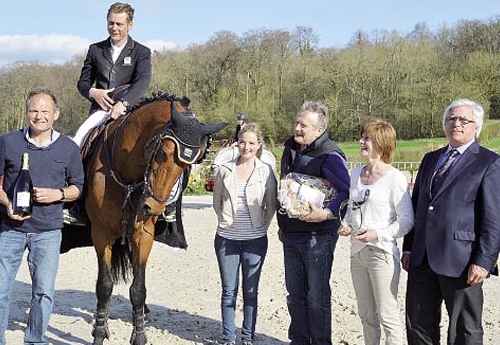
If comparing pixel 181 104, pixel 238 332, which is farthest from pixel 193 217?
pixel 181 104

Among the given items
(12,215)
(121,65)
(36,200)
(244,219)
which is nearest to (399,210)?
(244,219)

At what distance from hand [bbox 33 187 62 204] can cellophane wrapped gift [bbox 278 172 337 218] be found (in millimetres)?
1670

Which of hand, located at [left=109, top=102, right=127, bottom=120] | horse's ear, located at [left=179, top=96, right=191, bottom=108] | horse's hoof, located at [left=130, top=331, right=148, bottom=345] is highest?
horse's ear, located at [left=179, top=96, right=191, bottom=108]

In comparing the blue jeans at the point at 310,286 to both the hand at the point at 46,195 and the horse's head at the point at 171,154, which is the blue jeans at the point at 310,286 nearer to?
the horse's head at the point at 171,154

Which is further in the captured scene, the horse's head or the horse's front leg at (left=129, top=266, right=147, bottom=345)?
the horse's front leg at (left=129, top=266, right=147, bottom=345)

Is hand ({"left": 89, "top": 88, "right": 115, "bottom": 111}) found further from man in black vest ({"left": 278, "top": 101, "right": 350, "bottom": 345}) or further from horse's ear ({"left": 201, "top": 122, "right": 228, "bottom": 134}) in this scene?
man in black vest ({"left": 278, "top": 101, "right": 350, "bottom": 345})

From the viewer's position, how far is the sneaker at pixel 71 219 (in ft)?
17.6

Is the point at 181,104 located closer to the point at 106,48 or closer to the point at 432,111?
the point at 106,48

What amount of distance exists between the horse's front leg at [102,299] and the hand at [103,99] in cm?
148

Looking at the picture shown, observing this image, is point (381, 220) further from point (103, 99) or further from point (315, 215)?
point (103, 99)

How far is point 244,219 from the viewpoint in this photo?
16.7 ft

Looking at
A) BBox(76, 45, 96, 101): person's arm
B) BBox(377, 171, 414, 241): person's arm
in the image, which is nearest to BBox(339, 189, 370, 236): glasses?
BBox(377, 171, 414, 241): person's arm

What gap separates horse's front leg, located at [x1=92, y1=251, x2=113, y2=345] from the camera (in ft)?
17.0

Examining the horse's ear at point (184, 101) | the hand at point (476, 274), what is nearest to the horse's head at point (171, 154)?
the horse's ear at point (184, 101)
